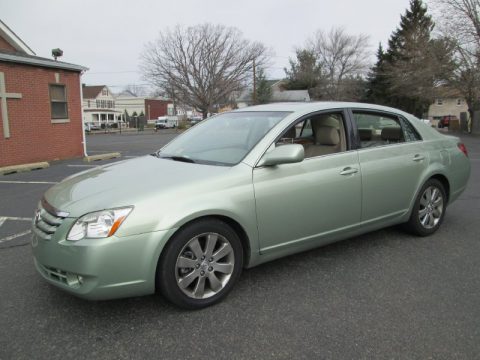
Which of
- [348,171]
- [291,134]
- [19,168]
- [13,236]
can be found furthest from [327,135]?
[19,168]

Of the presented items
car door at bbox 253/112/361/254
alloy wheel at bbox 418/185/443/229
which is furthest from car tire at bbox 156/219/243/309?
alloy wheel at bbox 418/185/443/229

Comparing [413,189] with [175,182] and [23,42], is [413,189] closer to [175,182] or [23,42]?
[175,182]

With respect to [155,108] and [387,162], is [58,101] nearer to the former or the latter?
[387,162]

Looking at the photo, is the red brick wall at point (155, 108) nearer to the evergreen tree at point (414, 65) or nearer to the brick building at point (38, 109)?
the evergreen tree at point (414, 65)

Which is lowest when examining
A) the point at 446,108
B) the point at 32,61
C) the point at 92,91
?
the point at 32,61

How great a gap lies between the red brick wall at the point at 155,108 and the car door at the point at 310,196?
7855 cm

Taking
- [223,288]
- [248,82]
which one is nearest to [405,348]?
[223,288]

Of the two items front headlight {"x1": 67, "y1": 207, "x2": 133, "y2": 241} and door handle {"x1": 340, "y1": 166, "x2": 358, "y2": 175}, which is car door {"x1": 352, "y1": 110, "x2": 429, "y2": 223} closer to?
door handle {"x1": 340, "y1": 166, "x2": 358, "y2": 175}

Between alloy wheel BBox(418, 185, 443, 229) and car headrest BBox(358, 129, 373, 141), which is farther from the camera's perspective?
alloy wheel BBox(418, 185, 443, 229)

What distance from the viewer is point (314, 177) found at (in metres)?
3.51

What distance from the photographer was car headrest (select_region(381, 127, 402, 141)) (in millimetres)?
4473

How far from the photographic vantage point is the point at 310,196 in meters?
3.45

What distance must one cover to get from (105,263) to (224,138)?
5.65 ft

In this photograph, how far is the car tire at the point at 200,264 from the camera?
2.80 meters
